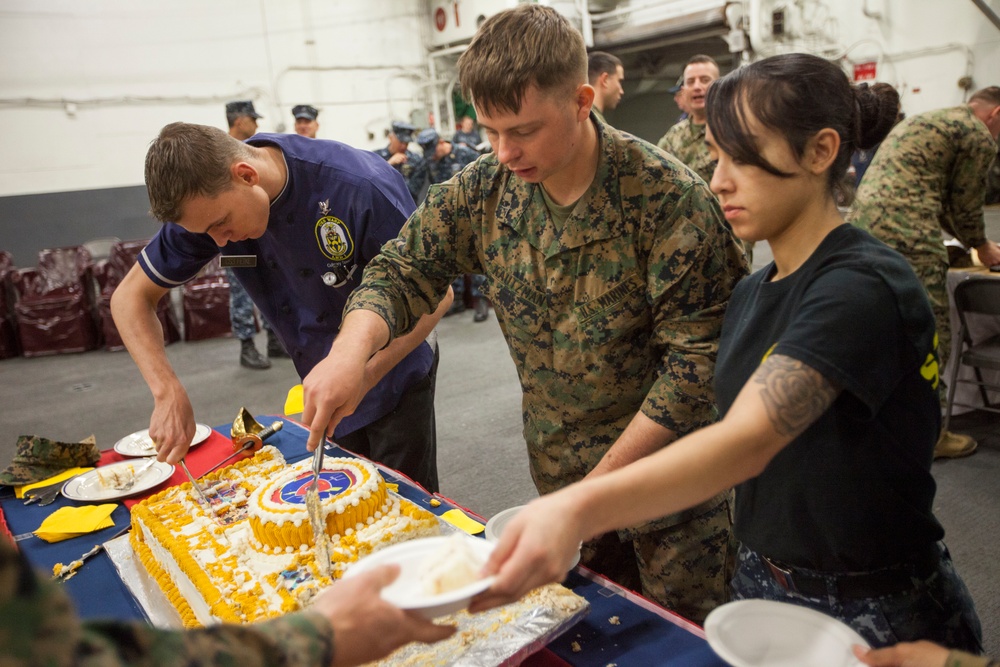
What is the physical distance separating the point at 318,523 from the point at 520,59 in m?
0.98

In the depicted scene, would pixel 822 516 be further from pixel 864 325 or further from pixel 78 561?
pixel 78 561

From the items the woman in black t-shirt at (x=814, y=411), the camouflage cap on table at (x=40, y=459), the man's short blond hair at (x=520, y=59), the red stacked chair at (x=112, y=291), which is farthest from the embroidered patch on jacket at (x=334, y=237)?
the red stacked chair at (x=112, y=291)

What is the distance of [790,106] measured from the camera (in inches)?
40.9

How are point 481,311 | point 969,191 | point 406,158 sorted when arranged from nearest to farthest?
point 969,191 → point 481,311 → point 406,158

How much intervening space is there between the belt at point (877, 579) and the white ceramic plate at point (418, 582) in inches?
21.6

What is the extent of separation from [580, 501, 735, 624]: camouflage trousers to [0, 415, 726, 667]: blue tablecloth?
24cm

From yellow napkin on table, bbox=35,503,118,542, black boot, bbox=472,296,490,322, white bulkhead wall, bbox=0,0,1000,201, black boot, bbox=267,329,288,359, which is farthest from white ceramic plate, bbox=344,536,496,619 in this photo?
white bulkhead wall, bbox=0,0,1000,201

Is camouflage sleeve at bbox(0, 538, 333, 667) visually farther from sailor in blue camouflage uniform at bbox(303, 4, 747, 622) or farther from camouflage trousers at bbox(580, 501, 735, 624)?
camouflage trousers at bbox(580, 501, 735, 624)

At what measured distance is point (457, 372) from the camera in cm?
542

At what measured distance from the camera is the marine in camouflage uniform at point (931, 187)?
10.2ft

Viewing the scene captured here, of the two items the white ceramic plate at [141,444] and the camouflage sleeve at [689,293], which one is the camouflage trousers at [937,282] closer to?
the camouflage sleeve at [689,293]

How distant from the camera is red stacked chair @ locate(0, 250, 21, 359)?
265 inches

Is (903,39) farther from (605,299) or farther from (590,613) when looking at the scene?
(590,613)

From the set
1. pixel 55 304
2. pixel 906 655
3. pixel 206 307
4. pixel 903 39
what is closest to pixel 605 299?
pixel 906 655
